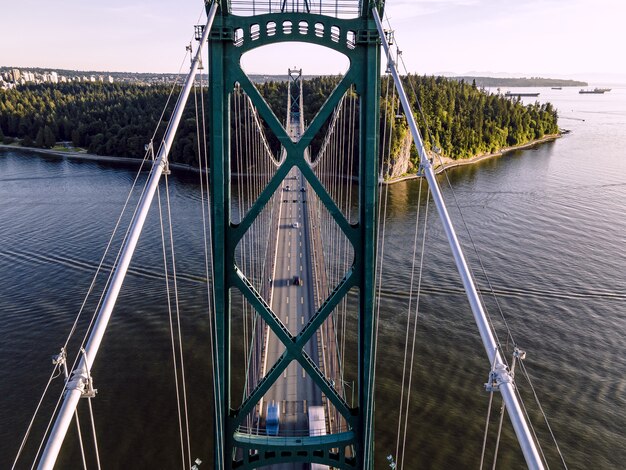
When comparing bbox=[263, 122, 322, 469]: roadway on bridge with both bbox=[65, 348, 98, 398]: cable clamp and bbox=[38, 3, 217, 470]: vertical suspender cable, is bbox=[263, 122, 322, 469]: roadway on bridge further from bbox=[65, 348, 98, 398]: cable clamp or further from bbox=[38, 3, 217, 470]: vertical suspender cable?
bbox=[65, 348, 98, 398]: cable clamp

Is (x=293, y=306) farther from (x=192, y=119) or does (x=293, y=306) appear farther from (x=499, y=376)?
(x=192, y=119)

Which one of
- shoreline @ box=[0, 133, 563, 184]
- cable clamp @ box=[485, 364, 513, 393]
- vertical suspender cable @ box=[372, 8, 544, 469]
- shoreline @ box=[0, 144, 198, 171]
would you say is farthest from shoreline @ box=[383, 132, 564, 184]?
cable clamp @ box=[485, 364, 513, 393]

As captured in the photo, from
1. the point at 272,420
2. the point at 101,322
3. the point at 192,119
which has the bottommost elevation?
the point at 272,420

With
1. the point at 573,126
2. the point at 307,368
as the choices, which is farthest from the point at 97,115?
the point at 573,126

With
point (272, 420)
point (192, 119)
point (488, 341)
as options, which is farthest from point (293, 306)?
point (192, 119)

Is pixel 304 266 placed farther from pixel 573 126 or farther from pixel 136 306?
pixel 573 126

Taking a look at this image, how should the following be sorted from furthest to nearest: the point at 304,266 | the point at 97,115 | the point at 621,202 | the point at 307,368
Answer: the point at 97,115 → the point at 621,202 → the point at 304,266 → the point at 307,368

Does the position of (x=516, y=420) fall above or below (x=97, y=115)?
below
